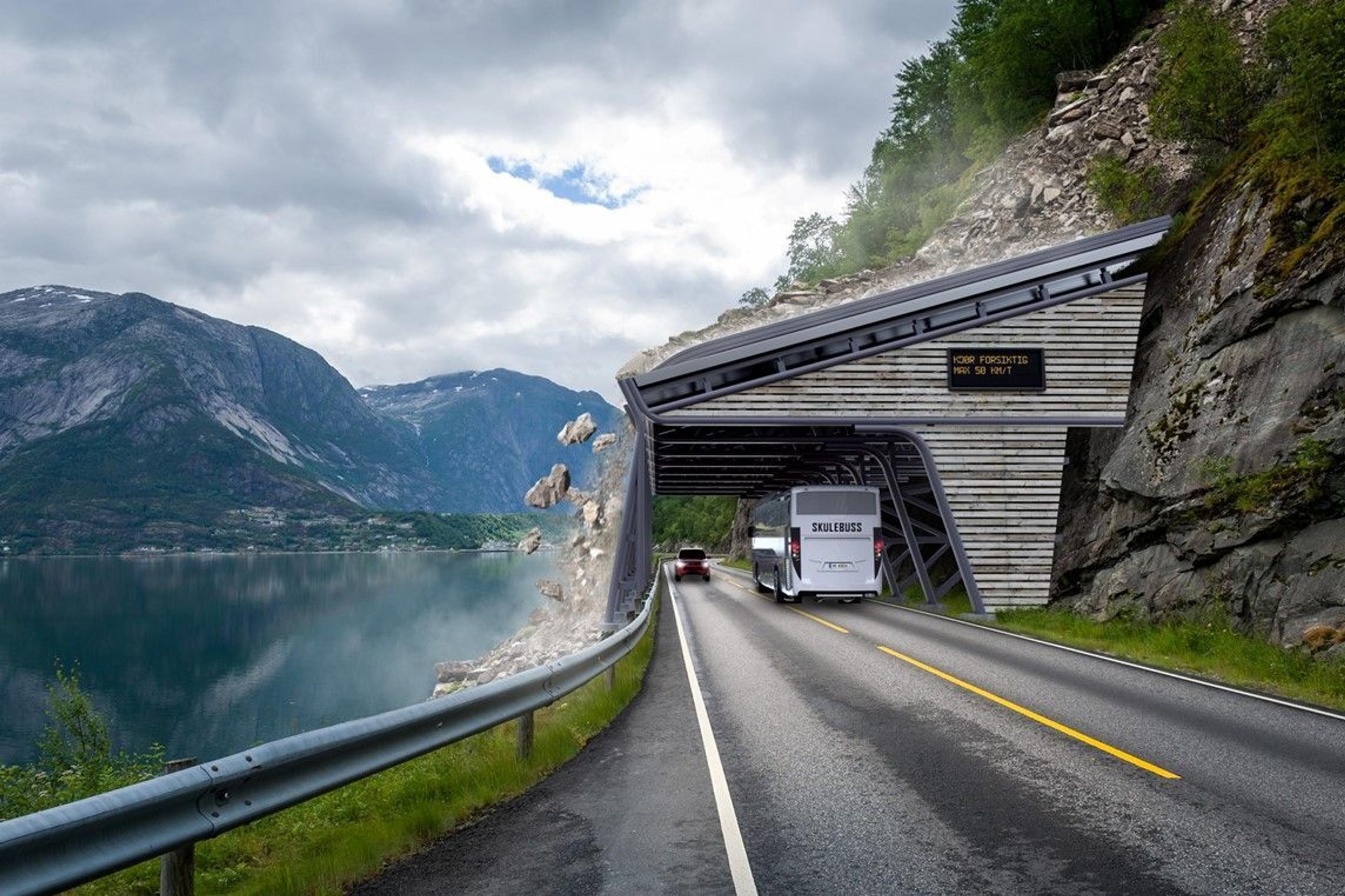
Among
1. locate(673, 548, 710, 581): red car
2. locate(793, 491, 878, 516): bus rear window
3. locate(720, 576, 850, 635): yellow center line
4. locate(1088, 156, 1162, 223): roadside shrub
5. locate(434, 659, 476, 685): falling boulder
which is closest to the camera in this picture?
locate(720, 576, 850, 635): yellow center line

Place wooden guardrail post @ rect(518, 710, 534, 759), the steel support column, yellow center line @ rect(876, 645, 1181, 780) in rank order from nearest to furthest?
yellow center line @ rect(876, 645, 1181, 780) → wooden guardrail post @ rect(518, 710, 534, 759) → the steel support column

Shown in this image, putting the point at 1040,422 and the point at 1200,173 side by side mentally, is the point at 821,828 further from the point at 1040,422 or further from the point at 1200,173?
the point at 1200,173

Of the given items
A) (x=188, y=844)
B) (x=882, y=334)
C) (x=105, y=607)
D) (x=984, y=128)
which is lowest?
(x=105, y=607)

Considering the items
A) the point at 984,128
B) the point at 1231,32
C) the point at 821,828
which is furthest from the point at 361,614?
the point at 821,828

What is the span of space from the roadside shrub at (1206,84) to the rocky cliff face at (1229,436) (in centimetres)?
192

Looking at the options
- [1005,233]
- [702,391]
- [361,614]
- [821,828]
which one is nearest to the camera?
[821,828]

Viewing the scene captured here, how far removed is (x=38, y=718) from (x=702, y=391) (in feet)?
131

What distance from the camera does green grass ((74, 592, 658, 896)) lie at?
5656 mm

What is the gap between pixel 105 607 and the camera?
9494 centimetres

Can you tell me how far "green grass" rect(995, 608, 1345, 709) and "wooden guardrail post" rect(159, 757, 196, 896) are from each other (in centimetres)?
1171

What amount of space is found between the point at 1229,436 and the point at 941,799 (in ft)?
46.0

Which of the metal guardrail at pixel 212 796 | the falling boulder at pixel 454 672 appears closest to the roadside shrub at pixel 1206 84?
the metal guardrail at pixel 212 796

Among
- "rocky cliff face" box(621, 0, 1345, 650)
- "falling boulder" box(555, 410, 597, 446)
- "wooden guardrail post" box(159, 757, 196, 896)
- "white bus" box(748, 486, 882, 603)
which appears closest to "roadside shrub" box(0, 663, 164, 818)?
"wooden guardrail post" box(159, 757, 196, 896)

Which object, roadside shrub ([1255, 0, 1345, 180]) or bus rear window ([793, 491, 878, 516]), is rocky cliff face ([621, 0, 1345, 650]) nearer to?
roadside shrub ([1255, 0, 1345, 180])
